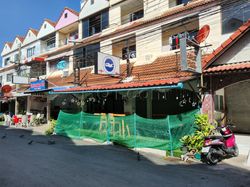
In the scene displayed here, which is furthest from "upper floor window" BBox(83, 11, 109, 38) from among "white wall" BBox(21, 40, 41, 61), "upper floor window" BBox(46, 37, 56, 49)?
"white wall" BBox(21, 40, 41, 61)

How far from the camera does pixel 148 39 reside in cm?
1712

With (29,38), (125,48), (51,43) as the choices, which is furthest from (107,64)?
(29,38)

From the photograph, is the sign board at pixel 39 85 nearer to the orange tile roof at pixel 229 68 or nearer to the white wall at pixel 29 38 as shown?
the white wall at pixel 29 38

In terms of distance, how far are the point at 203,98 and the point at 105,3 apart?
1410 cm

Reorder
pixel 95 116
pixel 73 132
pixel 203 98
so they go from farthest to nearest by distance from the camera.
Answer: pixel 73 132
pixel 95 116
pixel 203 98

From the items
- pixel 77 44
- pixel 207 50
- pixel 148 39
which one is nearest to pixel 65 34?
pixel 77 44

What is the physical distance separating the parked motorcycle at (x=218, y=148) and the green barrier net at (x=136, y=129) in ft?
5.12

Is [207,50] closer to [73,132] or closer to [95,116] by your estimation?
[95,116]

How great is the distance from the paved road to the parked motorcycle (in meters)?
0.32

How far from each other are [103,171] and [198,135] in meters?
4.05

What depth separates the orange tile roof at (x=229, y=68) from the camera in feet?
31.1

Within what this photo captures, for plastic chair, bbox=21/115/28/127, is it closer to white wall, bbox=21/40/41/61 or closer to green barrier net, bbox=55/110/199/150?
green barrier net, bbox=55/110/199/150

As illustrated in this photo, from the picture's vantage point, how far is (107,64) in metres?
15.6

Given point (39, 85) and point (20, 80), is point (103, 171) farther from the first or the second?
point (20, 80)
